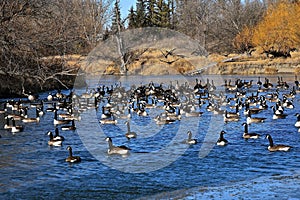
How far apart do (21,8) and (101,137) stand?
1042 centimetres

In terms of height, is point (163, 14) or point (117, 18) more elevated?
point (163, 14)

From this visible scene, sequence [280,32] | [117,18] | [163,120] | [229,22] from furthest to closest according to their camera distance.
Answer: [229,22]
[280,32]
[117,18]
[163,120]

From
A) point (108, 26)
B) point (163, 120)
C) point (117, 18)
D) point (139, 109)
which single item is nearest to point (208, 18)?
point (108, 26)

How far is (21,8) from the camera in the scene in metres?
24.7

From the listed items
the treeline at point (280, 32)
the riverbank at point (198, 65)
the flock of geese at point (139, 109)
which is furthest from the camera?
the treeline at point (280, 32)

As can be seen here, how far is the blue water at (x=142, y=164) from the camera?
1104cm

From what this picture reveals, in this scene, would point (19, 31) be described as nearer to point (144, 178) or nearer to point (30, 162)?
point (30, 162)

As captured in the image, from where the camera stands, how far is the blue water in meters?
11.0

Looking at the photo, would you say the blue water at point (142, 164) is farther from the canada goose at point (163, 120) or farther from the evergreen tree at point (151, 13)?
the evergreen tree at point (151, 13)

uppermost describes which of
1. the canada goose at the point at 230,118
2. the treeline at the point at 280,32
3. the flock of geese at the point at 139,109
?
the treeline at the point at 280,32

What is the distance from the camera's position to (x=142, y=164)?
13.5 metres

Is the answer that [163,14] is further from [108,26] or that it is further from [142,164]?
[142,164]

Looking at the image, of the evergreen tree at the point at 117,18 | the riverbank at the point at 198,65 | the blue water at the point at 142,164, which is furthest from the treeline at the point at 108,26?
the blue water at the point at 142,164

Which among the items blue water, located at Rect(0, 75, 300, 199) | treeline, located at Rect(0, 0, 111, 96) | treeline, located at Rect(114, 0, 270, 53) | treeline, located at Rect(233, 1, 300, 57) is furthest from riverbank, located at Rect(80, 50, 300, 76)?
blue water, located at Rect(0, 75, 300, 199)
